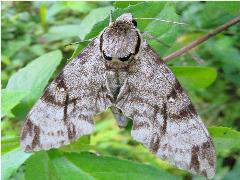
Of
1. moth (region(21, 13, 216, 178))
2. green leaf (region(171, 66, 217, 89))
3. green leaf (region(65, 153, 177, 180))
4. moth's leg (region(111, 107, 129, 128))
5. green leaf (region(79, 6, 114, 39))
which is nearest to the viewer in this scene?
green leaf (region(65, 153, 177, 180))

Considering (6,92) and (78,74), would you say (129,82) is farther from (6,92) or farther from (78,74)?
(6,92)

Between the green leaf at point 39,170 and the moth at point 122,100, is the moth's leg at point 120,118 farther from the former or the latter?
the green leaf at point 39,170

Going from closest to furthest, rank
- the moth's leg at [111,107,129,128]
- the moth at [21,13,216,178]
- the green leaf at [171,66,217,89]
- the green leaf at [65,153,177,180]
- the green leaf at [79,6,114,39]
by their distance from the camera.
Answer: the green leaf at [65,153,177,180] → the moth at [21,13,216,178] → the moth's leg at [111,107,129,128] → the green leaf at [171,66,217,89] → the green leaf at [79,6,114,39]

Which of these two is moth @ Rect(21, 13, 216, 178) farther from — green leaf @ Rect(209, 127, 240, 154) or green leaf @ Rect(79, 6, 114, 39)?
green leaf @ Rect(79, 6, 114, 39)

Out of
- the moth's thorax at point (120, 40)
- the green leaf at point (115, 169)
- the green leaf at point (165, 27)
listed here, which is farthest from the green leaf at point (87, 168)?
the green leaf at point (165, 27)

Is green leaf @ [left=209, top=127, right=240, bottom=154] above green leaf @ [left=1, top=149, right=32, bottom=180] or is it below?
above

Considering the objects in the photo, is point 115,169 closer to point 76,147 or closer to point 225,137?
point 76,147

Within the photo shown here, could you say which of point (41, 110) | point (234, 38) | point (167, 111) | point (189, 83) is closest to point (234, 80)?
point (234, 38)

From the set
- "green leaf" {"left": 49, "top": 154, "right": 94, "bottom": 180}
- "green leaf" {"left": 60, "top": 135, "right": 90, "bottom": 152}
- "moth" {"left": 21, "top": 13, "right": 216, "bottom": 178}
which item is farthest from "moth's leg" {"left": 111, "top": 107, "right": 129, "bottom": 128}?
"green leaf" {"left": 49, "top": 154, "right": 94, "bottom": 180}
